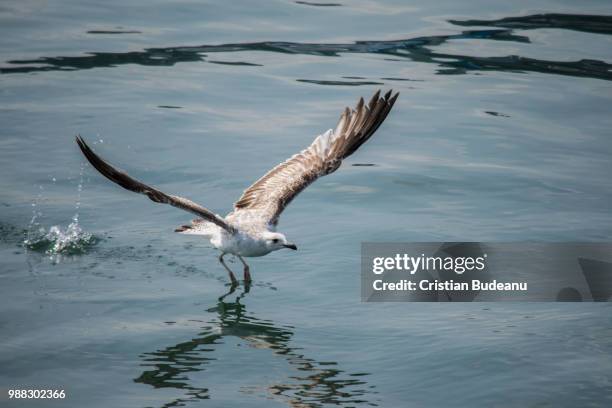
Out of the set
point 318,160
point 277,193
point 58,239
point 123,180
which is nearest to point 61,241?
point 58,239

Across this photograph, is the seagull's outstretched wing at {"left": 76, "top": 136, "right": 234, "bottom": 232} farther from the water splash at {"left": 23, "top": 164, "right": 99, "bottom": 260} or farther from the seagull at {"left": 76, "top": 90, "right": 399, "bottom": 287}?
the water splash at {"left": 23, "top": 164, "right": 99, "bottom": 260}

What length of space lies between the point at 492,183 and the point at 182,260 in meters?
4.99

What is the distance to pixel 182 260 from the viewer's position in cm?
1328

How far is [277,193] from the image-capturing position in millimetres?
13055

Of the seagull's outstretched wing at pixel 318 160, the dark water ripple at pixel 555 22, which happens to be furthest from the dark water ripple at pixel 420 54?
the seagull's outstretched wing at pixel 318 160

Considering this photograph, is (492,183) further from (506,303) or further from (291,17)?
(291,17)

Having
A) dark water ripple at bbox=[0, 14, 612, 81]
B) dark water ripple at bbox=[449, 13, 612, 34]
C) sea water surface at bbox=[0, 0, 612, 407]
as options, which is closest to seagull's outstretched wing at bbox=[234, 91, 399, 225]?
sea water surface at bbox=[0, 0, 612, 407]

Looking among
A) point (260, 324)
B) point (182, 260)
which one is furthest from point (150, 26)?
point (260, 324)

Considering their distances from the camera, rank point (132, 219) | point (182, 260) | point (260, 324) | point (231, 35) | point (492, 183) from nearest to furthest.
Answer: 1. point (260, 324)
2. point (182, 260)
3. point (132, 219)
4. point (492, 183)
5. point (231, 35)

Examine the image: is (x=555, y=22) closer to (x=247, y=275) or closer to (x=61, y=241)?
(x=247, y=275)

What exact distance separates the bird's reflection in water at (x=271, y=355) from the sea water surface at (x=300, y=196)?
0.03m

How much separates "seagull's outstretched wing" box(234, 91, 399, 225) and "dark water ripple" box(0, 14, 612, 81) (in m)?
6.10

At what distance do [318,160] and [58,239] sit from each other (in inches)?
137

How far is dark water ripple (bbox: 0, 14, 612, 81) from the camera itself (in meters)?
19.9
